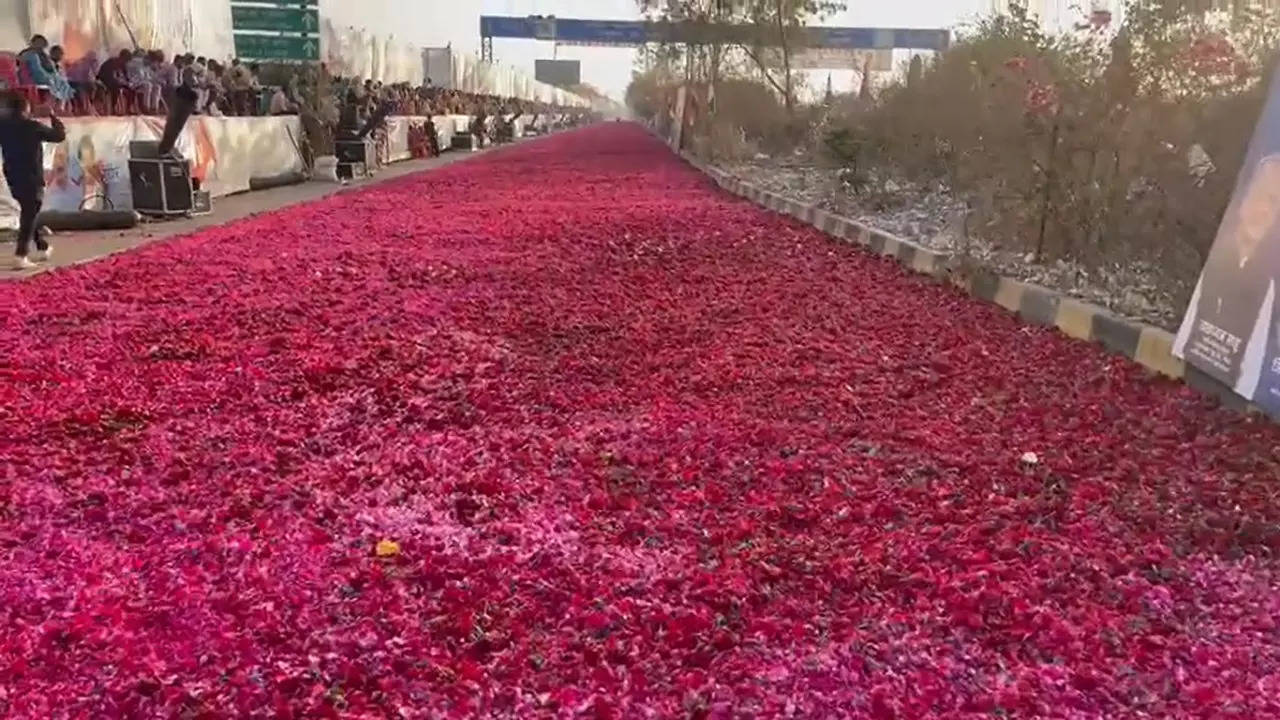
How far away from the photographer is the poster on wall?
3943 mm

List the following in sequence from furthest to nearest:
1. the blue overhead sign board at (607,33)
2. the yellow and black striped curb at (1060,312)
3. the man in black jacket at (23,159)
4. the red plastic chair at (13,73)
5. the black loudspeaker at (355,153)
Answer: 1. the blue overhead sign board at (607,33)
2. the black loudspeaker at (355,153)
3. the red plastic chair at (13,73)
4. the man in black jacket at (23,159)
5. the yellow and black striped curb at (1060,312)

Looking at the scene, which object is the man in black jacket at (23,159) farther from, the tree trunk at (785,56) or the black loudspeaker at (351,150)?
the tree trunk at (785,56)

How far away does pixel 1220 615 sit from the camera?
8.32ft

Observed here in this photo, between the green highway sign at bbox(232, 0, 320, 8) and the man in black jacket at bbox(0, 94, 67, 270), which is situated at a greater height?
the green highway sign at bbox(232, 0, 320, 8)

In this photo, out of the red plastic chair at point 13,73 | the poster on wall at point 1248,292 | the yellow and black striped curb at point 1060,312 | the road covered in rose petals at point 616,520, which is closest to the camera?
the road covered in rose petals at point 616,520

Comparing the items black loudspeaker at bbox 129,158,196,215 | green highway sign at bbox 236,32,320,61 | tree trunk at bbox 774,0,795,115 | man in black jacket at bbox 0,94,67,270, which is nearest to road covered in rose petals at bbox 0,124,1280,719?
man in black jacket at bbox 0,94,67,270

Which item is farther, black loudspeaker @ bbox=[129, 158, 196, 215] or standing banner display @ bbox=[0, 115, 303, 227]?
black loudspeaker @ bbox=[129, 158, 196, 215]

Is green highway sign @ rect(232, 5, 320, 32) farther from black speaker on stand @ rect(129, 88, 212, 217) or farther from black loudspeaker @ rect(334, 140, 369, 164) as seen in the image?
black speaker on stand @ rect(129, 88, 212, 217)

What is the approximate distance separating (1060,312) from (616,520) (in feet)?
11.7

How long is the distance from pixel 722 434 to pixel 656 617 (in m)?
1.41

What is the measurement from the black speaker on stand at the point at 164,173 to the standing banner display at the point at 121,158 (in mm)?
149

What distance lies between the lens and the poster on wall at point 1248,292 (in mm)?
3943

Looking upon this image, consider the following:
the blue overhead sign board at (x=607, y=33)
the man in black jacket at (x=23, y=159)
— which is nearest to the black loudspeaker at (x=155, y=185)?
the man in black jacket at (x=23, y=159)

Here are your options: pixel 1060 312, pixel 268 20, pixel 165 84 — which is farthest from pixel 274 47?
pixel 1060 312
